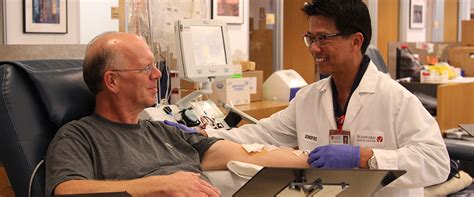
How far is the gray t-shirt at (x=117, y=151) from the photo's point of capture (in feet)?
5.89

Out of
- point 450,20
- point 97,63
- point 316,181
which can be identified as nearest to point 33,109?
point 97,63

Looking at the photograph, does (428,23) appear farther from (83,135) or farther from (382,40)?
(83,135)

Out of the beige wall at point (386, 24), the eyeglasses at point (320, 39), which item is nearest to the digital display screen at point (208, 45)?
the eyeglasses at point (320, 39)

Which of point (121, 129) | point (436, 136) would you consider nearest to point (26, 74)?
point (121, 129)

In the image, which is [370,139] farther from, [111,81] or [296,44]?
[296,44]

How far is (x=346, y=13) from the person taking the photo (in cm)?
208

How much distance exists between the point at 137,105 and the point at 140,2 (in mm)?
1197

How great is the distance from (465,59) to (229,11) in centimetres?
246

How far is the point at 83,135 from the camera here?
75.5 inches

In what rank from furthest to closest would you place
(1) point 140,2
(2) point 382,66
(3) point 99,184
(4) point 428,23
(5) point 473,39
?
1. (4) point 428,23
2. (5) point 473,39
3. (2) point 382,66
4. (1) point 140,2
5. (3) point 99,184

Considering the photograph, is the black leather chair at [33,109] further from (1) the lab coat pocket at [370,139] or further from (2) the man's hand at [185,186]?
(1) the lab coat pocket at [370,139]

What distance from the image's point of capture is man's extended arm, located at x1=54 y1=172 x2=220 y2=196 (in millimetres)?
1716

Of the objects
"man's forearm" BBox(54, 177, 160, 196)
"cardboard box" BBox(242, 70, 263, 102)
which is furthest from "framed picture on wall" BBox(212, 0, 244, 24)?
"man's forearm" BBox(54, 177, 160, 196)

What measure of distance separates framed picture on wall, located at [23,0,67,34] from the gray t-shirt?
1908mm
